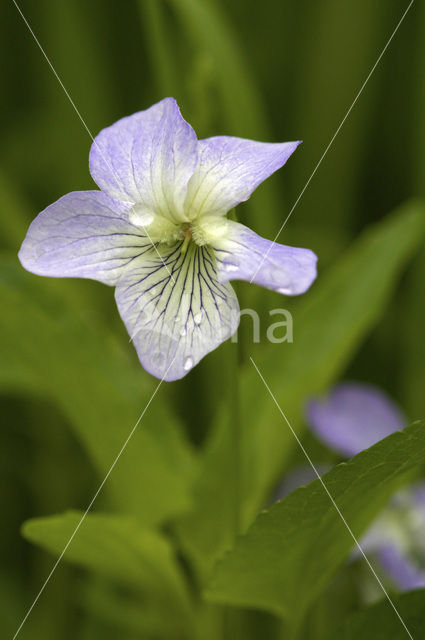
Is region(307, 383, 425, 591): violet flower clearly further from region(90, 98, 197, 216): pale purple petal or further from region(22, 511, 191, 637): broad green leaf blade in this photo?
region(90, 98, 197, 216): pale purple petal

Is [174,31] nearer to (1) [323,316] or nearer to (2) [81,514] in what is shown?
(1) [323,316]

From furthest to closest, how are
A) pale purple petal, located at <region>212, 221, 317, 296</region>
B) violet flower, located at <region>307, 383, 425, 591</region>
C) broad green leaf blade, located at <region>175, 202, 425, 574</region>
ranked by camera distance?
violet flower, located at <region>307, 383, 425, 591</region> → broad green leaf blade, located at <region>175, 202, 425, 574</region> → pale purple petal, located at <region>212, 221, 317, 296</region>

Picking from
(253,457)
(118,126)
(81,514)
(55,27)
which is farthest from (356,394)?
(55,27)

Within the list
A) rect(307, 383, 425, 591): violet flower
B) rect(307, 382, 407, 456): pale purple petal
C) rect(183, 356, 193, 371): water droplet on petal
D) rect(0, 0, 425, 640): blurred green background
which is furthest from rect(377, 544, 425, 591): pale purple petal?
rect(183, 356, 193, 371): water droplet on petal

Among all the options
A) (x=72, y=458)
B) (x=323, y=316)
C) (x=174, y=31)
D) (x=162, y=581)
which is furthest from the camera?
(x=174, y=31)

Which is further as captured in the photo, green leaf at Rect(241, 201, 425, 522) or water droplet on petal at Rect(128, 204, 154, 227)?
green leaf at Rect(241, 201, 425, 522)

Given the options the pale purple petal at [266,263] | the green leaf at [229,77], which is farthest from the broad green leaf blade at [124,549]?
the green leaf at [229,77]

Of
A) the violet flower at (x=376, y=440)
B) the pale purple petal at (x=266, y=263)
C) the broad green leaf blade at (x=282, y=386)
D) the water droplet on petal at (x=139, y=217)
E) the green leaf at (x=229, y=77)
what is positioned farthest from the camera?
the green leaf at (x=229, y=77)

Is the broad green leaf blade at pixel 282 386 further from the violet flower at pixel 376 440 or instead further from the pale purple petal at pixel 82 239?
the pale purple petal at pixel 82 239
